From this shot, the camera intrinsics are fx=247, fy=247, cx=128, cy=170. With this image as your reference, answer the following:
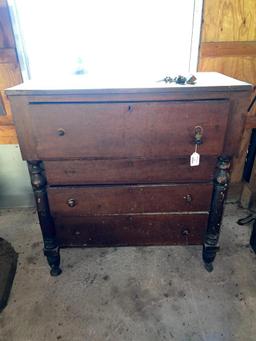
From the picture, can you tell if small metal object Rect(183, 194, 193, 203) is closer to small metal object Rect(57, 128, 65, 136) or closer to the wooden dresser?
the wooden dresser

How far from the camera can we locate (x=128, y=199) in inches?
51.4

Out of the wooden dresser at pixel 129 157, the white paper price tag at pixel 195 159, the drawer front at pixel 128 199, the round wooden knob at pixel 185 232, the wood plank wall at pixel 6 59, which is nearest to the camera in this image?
the wooden dresser at pixel 129 157

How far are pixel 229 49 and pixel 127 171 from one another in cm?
109

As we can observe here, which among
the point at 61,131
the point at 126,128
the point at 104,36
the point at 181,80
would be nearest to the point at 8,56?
the point at 104,36

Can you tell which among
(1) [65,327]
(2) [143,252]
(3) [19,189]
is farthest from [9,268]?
(2) [143,252]

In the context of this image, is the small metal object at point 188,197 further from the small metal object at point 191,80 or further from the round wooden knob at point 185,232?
the small metal object at point 191,80

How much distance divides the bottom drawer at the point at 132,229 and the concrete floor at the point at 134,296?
0.73ft

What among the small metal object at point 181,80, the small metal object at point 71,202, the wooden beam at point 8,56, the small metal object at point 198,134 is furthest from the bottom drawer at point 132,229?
the wooden beam at point 8,56

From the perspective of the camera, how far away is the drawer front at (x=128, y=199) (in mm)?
1275

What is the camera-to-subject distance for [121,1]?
5.03 ft

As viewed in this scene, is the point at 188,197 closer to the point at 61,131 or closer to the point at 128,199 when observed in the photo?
the point at 128,199

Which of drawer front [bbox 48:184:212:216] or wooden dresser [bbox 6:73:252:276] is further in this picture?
drawer front [bbox 48:184:212:216]

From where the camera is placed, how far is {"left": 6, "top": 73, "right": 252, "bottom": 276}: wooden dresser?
105cm

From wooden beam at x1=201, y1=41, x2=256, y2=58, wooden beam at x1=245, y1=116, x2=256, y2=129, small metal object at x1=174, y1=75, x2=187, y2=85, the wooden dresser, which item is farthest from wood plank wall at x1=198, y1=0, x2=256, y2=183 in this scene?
small metal object at x1=174, y1=75, x2=187, y2=85
